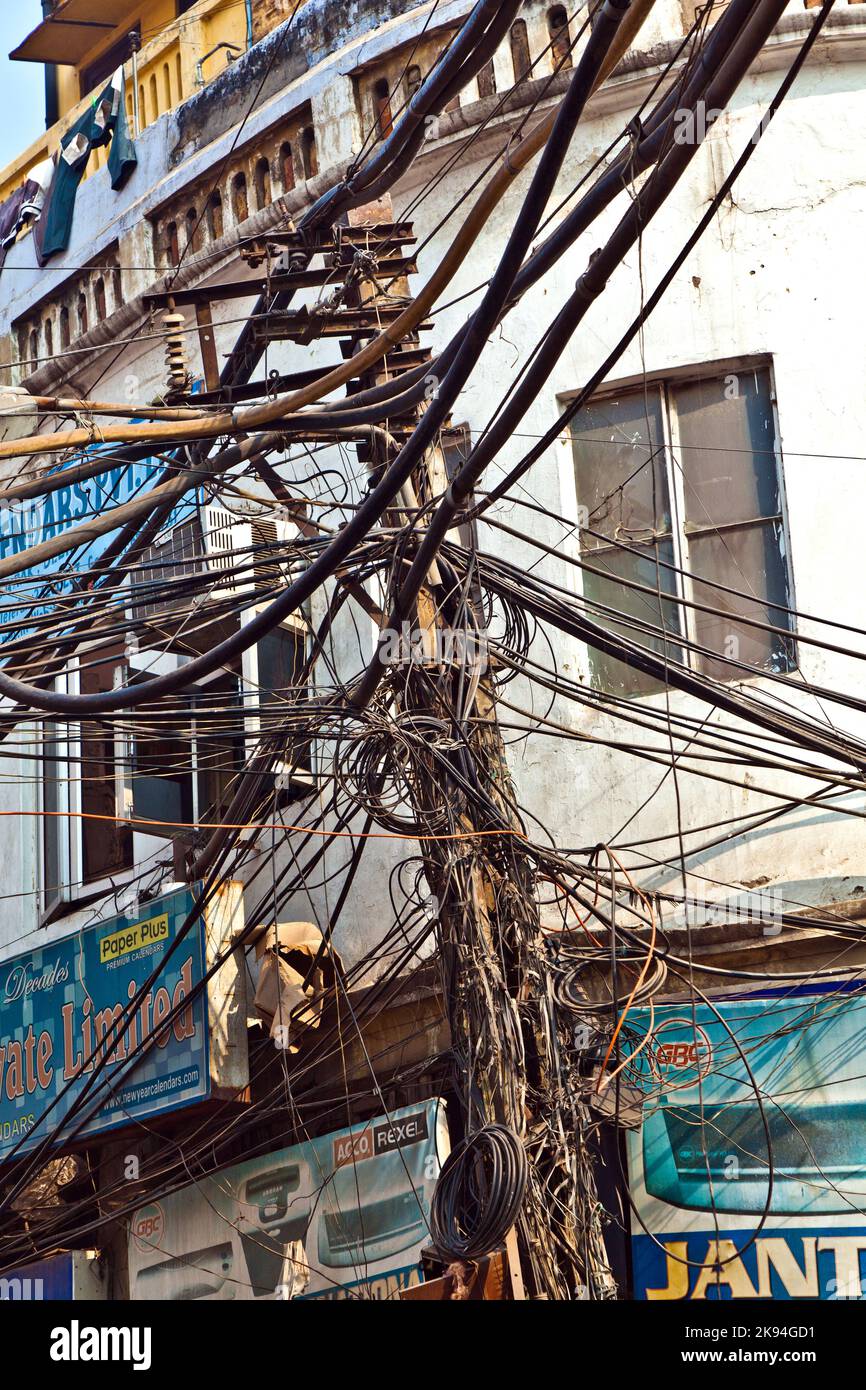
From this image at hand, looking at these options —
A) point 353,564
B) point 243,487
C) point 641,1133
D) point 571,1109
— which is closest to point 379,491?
point 353,564

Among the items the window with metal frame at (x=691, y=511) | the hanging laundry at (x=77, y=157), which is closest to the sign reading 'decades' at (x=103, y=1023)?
the window with metal frame at (x=691, y=511)

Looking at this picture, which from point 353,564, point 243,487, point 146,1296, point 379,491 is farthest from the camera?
point 243,487

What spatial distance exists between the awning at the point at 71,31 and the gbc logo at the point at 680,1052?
44.1 feet

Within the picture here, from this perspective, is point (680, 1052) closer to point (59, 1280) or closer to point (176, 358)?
point (176, 358)

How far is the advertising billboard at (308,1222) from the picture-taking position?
725 cm

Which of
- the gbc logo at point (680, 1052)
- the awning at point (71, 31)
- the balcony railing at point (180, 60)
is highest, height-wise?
the awning at point (71, 31)

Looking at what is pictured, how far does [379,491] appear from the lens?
485cm

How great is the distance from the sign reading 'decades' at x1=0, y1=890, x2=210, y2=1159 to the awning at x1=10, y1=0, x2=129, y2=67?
1140 cm

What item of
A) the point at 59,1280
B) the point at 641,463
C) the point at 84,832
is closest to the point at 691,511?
the point at 641,463

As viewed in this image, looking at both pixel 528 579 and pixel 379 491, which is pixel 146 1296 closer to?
pixel 528 579

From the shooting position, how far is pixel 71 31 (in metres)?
17.2

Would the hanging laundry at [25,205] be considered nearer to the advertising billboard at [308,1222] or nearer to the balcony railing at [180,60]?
the balcony railing at [180,60]

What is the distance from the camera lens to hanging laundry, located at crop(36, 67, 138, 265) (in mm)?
11070
